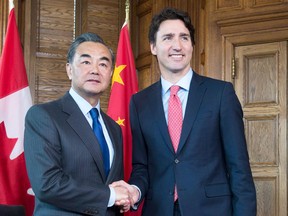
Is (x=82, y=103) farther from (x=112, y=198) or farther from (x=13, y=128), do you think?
(x=13, y=128)

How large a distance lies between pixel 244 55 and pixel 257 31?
193mm

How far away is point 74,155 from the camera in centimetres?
195

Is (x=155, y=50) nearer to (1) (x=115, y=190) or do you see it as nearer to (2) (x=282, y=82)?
(1) (x=115, y=190)

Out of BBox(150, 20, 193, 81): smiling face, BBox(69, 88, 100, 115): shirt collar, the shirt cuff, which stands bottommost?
the shirt cuff

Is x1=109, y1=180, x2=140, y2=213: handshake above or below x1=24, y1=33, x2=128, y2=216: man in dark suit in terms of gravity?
below

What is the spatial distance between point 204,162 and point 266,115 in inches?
60.9

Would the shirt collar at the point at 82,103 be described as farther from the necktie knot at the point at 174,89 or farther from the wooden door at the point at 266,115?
the wooden door at the point at 266,115

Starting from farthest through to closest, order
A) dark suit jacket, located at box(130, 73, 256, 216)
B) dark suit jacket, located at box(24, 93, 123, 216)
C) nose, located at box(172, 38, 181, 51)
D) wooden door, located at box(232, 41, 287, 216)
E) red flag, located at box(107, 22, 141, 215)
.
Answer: red flag, located at box(107, 22, 141, 215)
wooden door, located at box(232, 41, 287, 216)
nose, located at box(172, 38, 181, 51)
dark suit jacket, located at box(130, 73, 256, 216)
dark suit jacket, located at box(24, 93, 123, 216)

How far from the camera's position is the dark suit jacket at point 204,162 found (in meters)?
2.08

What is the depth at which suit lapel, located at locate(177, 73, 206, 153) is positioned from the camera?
212 cm

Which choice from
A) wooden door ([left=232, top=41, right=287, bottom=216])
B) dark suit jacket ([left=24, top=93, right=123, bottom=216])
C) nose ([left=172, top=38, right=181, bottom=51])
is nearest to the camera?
dark suit jacket ([left=24, top=93, right=123, bottom=216])

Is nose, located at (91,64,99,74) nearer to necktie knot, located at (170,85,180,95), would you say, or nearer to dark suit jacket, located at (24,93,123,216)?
dark suit jacket, located at (24,93,123,216)

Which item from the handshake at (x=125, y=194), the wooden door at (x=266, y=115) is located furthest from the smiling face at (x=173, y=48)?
the wooden door at (x=266, y=115)

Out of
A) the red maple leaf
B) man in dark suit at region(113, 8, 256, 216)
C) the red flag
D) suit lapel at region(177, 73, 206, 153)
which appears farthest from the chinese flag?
suit lapel at region(177, 73, 206, 153)
